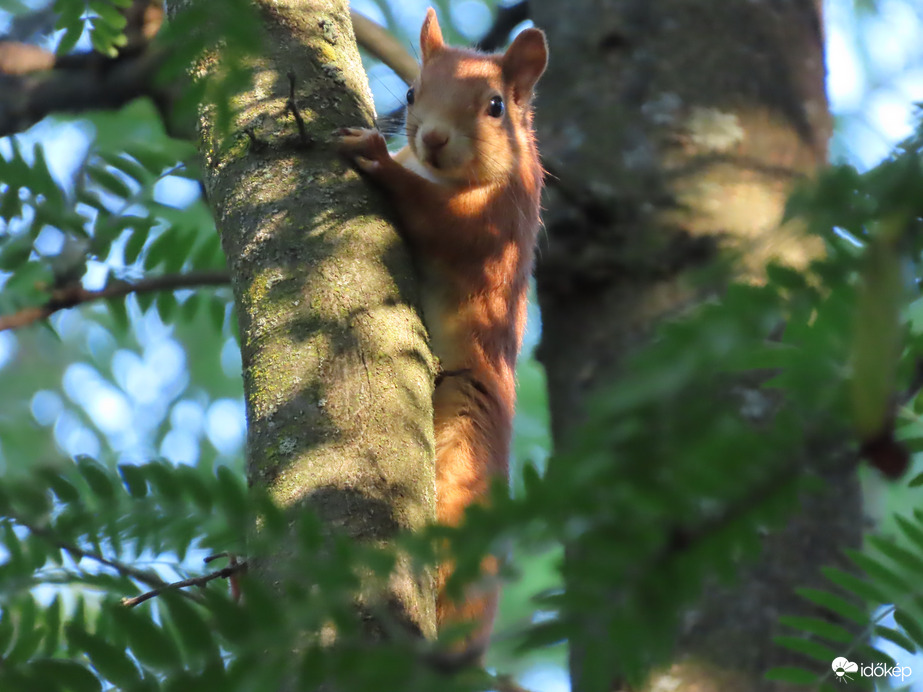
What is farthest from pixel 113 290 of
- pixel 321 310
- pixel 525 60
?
pixel 525 60

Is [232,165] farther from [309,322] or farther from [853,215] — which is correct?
[853,215]

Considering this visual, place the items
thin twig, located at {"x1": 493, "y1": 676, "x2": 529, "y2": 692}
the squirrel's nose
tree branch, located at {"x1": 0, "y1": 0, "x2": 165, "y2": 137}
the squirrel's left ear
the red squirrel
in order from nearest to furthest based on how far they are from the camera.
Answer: thin twig, located at {"x1": 493, "y1": 676, "x2": 529, "y2": 692}, the red squirrel, the squirrel's nose, tree branch, located at {"x1": 0, "y1": 0, "x2": 165, "y2": 137}, the squirrel's left ear

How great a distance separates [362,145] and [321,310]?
56 centimetres

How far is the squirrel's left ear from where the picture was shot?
3768mm

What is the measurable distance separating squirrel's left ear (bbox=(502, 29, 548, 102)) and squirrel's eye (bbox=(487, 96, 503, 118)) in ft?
0.67

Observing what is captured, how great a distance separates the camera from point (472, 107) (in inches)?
141

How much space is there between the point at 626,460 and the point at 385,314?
1.37 metres

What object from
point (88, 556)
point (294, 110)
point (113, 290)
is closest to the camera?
point (88, 556)

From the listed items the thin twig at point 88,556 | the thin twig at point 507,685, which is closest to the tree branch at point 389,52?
the thin twig at point 88,556

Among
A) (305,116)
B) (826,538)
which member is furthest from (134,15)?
(826,538)

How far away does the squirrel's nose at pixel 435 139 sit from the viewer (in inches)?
130

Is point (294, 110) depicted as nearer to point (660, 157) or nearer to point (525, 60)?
point (525, 60)

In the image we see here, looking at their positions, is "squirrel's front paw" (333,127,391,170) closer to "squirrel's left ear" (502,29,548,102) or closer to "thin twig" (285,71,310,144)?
"thin twig" (285,71,310,144)

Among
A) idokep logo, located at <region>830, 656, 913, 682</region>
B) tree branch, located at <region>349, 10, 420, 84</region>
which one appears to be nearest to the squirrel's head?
tree branch, located at <region>349, 10, 420, 84</region>
